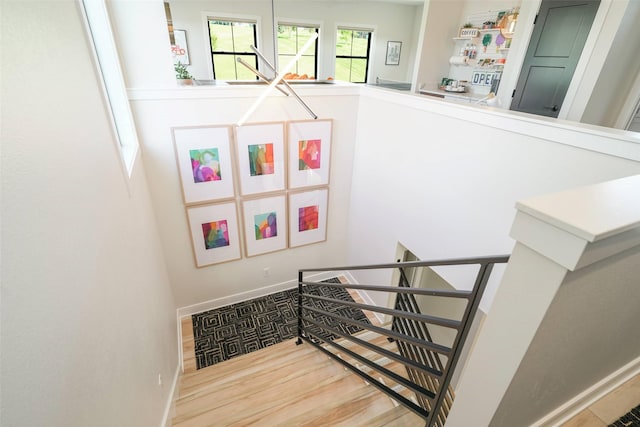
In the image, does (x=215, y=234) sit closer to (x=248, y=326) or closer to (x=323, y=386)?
(x=248, y=326)

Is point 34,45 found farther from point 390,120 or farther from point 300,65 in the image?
point 300,65

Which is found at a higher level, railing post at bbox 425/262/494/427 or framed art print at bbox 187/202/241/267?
railing post at bbox 425/262/494/427

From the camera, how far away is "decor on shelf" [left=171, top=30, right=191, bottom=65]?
610 cm

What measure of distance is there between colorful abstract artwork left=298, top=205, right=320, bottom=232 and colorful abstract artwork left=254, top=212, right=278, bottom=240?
348 millimetres

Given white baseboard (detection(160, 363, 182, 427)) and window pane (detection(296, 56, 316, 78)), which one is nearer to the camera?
white baseboard (detection(160, 363, 182, 427))

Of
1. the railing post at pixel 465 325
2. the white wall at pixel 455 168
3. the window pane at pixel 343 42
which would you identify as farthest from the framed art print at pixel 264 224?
the window pane at pixel 343 42

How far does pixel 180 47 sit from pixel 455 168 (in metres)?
6.18

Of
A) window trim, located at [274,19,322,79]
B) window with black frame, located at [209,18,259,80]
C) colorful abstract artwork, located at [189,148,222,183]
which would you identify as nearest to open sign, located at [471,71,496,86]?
window trim, located at [274,19,322,79]

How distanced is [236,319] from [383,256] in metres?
2.13

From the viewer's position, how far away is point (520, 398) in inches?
39.0

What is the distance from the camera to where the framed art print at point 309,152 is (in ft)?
11.7

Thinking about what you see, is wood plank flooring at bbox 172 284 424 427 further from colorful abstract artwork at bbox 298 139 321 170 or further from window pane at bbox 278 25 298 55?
window pane at bbox 278 25 298 55

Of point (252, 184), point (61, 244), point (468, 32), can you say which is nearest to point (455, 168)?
point (252, 184)

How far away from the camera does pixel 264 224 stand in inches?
154
